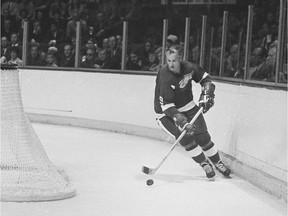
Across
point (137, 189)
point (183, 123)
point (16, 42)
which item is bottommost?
point (137, 189)

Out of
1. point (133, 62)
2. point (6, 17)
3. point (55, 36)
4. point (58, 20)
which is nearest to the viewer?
point (133, 62)

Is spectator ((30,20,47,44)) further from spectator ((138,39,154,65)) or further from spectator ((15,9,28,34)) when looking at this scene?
spectator ((138,39,154,65))

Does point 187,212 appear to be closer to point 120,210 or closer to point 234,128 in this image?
point 120,210

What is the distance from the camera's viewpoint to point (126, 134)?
8.31 meters

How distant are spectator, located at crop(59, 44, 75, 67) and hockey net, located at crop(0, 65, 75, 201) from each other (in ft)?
15.0

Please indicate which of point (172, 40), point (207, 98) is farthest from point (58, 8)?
point (207, 98)

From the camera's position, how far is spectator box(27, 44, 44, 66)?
9.52 metres

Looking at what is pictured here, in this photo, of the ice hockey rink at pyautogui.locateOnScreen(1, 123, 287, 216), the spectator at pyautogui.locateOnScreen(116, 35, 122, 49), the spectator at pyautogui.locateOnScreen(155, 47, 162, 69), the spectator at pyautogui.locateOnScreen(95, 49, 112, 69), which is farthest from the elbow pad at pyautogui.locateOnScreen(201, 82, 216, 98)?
the spectator at pyautogui.locateOnScreen(95, 49, 112, 69)

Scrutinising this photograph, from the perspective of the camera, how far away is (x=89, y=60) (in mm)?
9031

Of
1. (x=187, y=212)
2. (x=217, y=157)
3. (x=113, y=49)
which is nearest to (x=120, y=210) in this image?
(x=187, y=212)

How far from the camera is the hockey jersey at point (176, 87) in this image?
5387 millimetres

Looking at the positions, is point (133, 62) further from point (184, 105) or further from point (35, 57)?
point (184, 105)

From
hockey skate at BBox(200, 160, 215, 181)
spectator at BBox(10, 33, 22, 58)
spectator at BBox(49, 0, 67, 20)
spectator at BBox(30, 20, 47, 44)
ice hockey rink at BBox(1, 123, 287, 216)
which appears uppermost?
spectator at BBox(49, 0, 67, 20)

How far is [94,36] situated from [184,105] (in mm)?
3581
